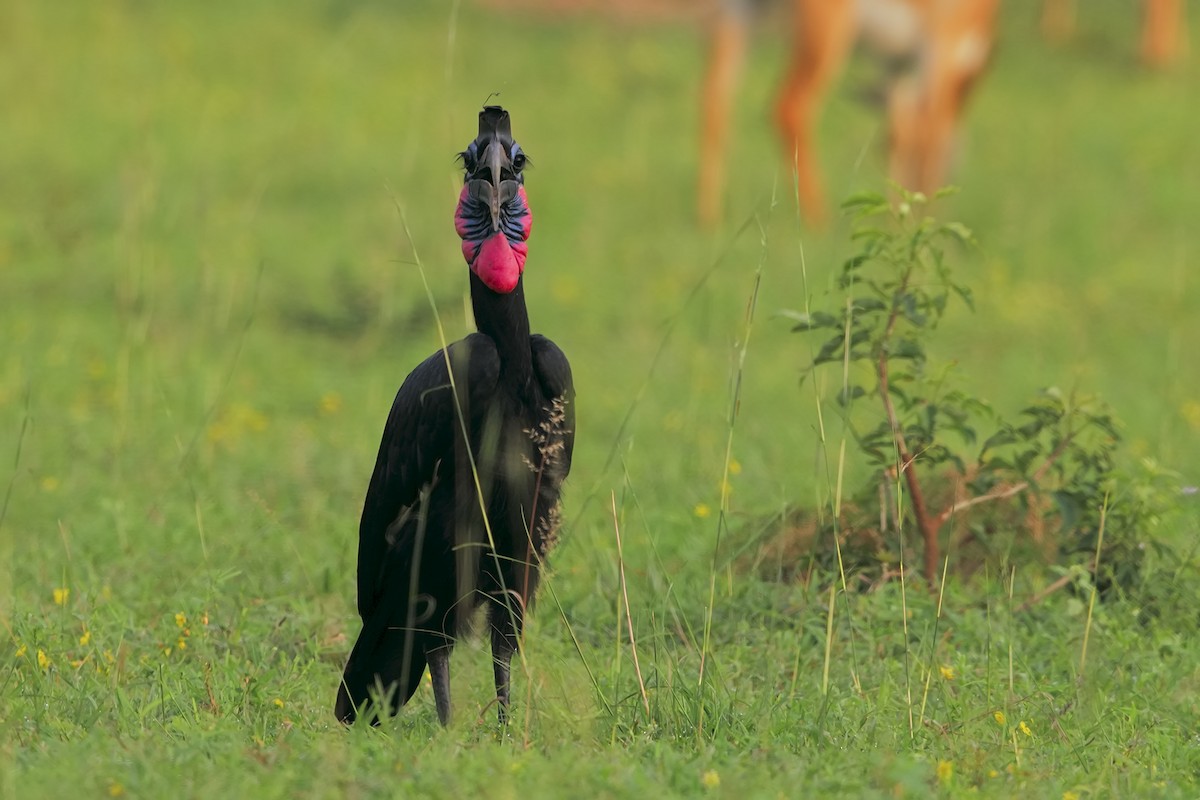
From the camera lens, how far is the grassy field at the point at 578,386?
3912 millimetres

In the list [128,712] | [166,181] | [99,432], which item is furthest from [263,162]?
[128,712]

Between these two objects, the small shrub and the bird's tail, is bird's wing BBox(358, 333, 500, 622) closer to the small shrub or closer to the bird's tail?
the bird's tail

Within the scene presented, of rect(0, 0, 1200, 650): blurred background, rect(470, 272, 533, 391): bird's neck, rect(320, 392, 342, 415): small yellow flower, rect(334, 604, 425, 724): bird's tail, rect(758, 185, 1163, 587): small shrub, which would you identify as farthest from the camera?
rect(320, 392, 342, 415): small yellow flower

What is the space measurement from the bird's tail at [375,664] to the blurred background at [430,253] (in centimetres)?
69

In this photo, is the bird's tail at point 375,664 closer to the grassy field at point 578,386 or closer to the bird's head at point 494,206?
the grassy field at point 578,386

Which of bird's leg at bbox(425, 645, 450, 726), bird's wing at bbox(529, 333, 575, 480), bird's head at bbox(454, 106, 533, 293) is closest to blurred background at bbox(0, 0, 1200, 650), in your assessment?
bird's wing at bbox(529, 333, 575, 480)

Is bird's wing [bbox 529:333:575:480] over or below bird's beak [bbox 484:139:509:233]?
below

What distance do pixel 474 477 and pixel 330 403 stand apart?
4314 mm

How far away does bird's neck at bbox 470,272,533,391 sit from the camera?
12.9ft

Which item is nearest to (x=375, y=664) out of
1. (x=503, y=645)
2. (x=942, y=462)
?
(x=503, y=645)

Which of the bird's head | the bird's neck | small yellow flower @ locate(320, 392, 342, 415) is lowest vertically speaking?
small yellow flower @ locate(320, 392, 342, 415)

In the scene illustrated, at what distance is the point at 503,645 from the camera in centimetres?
428

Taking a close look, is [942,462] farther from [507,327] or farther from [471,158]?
[471,158]

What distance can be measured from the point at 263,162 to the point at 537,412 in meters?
9.46
